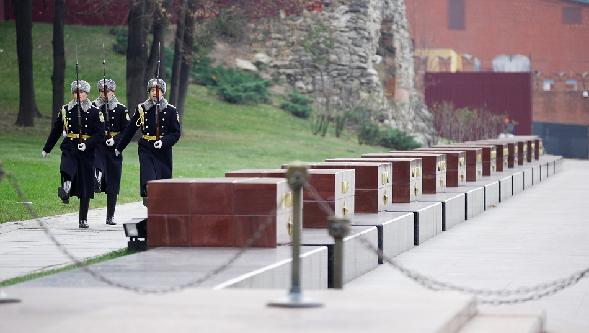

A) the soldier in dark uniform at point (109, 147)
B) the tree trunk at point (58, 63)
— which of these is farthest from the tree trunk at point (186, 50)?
the soldier in dark uniform at point (109, 147)

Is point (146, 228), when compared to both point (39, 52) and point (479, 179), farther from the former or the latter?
point (39, 52)

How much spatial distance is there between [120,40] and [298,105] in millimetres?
7519

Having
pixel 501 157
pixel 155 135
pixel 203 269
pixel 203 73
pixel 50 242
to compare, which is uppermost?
pixel 203 73

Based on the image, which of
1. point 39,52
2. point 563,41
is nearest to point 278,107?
point 39,52

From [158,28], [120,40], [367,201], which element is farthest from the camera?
[120,40]

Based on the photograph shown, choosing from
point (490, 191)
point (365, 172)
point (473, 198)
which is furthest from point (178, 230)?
point (490, 191)

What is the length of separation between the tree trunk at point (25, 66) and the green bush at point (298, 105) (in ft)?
51.5

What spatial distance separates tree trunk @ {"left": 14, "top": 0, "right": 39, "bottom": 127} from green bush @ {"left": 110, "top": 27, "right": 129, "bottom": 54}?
12299 mm

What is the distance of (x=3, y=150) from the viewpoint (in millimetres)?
39938

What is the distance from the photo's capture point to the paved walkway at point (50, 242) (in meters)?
16.4

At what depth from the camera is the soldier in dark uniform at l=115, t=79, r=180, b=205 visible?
2103cm

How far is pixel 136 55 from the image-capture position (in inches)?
1855

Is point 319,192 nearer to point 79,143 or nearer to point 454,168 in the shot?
point 79,143

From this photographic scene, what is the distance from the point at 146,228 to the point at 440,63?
3123 inches
